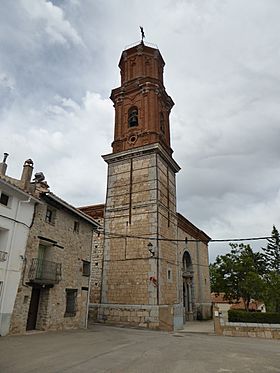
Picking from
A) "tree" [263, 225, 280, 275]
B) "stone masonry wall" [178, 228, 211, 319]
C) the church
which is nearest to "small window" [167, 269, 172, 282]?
the church

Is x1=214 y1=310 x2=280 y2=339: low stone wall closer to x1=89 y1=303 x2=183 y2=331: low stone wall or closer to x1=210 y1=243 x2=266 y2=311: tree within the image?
x1=89 y1=303 x2=183 y2=331: low stone wall

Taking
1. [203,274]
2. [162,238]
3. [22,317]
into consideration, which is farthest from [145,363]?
[203,274]

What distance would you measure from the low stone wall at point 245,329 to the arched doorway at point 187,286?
29.8 ft

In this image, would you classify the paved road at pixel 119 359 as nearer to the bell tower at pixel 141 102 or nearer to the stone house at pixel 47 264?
the stone house at pixel 47 264

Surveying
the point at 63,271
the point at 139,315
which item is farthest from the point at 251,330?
the point at 63,271

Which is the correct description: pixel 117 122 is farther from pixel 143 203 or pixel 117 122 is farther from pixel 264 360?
pixel 264 360

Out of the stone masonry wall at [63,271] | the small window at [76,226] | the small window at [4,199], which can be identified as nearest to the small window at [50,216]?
the stone masonry wall at [63,271]

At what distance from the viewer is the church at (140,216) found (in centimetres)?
1697

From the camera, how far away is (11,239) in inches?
460

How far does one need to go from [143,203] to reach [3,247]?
930cm

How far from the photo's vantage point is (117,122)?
73.7ft

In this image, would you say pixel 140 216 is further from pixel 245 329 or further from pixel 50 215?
pixel 245 329

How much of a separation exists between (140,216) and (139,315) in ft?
18.7

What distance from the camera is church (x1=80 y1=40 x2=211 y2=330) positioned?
1697 centimetres
